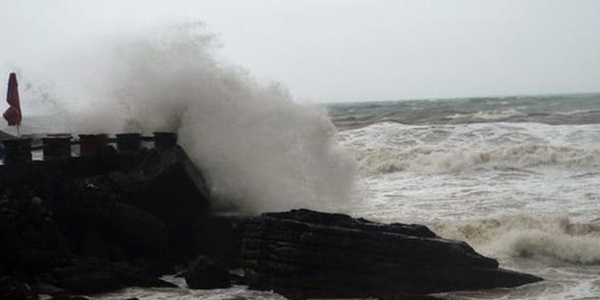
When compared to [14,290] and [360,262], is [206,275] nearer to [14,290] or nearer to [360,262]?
[360,262]

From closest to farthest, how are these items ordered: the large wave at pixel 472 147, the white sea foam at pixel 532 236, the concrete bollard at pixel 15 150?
1. the concrete bollard at pixel 15 150
2. the white sea foam at pixel 532 236
3. the large wave at pixel 472 147

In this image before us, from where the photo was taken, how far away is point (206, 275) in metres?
10.6

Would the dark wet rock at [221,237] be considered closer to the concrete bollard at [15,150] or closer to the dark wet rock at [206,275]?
the dark wet rock at [206,275]

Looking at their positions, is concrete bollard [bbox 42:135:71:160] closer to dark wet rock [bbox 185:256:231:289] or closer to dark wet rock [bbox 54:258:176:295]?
dark wet rock [bbox 54:258:176:295]

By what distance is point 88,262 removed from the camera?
10.5 meters

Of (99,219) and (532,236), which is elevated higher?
(99,219)

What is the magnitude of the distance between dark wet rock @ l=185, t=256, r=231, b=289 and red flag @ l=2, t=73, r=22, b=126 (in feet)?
19.3

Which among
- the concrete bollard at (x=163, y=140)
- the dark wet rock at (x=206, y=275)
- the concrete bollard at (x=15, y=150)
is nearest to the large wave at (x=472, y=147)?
the concrete bollard at (x=163, y=140)

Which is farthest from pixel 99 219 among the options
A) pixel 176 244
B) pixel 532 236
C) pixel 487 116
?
pixel 487 116

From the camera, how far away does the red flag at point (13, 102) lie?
561 inches

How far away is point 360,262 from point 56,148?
18.7 ft

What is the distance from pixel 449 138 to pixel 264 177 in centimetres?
2218

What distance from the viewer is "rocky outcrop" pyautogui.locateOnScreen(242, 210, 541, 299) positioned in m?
9.98

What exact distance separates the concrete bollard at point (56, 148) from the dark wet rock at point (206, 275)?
10.9 ft
